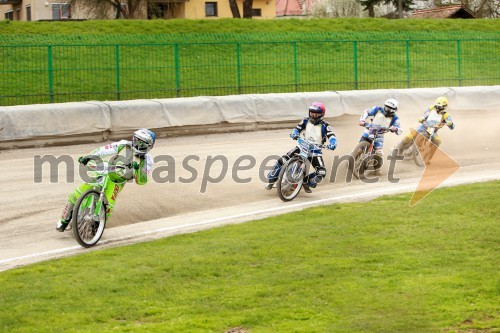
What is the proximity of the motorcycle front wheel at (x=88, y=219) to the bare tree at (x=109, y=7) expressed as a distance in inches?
1661

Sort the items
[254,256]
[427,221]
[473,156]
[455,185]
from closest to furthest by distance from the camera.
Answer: [254,256] → [427,221] → [455,185] → [473,156]

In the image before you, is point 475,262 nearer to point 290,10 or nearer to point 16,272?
point 16,272

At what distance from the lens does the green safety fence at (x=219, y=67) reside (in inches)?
1054

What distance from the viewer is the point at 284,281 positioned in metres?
11.0

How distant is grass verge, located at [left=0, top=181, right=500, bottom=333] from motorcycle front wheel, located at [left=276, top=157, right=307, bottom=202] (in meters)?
2.36

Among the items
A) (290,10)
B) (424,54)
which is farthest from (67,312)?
(290,10)

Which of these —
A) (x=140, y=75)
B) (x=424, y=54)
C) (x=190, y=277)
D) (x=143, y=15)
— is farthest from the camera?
(x=143, y=15)

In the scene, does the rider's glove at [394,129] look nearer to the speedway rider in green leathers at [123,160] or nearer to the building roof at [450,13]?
the speedway rider in green leathers at [123,160]

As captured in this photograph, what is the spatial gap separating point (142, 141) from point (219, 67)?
15.9m

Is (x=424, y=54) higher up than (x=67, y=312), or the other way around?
(x=424, y=54)

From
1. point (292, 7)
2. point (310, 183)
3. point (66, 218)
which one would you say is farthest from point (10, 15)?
point (66, 218)

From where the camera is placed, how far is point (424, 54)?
35406 millimetres

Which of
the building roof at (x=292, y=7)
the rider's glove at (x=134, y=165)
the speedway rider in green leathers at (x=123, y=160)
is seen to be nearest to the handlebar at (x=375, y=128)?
the speedway rider in green leathers at (x=123, y=160)

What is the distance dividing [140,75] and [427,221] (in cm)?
1728
